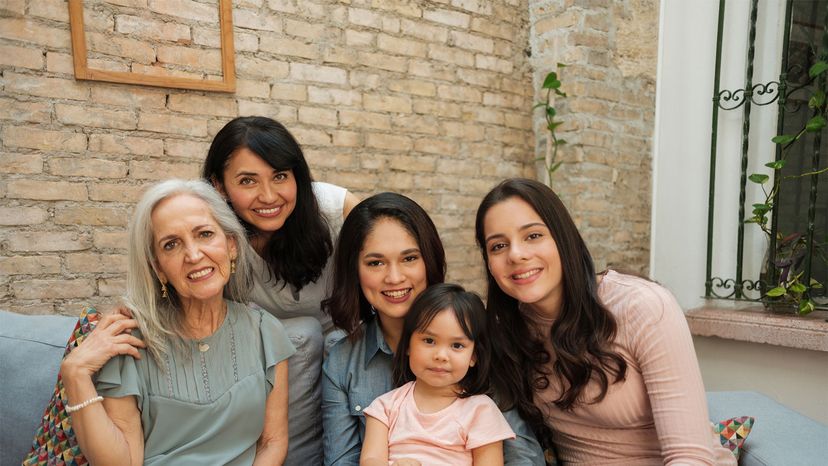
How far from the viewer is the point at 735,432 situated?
1.64 metres

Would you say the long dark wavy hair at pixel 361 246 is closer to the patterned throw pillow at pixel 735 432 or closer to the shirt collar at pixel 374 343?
the shirt collar at pixel 374 343

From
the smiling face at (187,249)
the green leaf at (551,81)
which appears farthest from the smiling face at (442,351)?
the green leaf at (551,81)

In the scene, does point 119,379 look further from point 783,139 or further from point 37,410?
point 783,139

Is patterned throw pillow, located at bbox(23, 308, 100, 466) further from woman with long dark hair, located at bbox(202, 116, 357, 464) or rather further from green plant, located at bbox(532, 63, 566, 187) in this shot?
green plant, located at bbox(532, 63, 566, 187)

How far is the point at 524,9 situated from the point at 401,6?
0.95 m

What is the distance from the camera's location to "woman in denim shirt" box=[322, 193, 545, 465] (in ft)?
5.33

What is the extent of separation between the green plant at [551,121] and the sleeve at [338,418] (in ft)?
7.67

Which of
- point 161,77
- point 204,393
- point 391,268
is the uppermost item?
point 161,77

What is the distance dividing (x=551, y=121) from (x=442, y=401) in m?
2.57

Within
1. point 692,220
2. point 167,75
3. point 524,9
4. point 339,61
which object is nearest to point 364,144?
point 339,61

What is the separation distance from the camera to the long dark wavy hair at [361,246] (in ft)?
5.51

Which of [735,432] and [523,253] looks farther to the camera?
[735,432]

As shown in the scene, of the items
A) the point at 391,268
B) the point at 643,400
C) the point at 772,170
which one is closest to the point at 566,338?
the point at 643,400

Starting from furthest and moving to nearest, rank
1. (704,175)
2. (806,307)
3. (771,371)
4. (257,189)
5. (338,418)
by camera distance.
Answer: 1. (704,175)
2. (771,371)
3. (806,307)
4. (257,189)
5. (338,418)
